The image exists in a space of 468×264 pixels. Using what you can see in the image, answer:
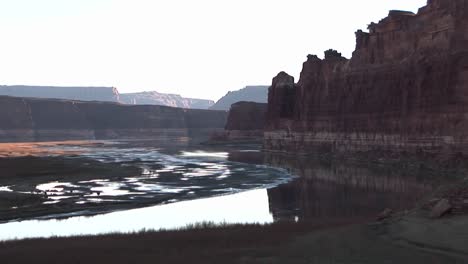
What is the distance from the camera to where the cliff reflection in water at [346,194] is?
1014 inches

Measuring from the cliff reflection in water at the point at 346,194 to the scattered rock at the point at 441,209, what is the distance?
683 cm

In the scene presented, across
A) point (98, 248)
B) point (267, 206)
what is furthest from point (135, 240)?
point (267, 206)

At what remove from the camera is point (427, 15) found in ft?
193

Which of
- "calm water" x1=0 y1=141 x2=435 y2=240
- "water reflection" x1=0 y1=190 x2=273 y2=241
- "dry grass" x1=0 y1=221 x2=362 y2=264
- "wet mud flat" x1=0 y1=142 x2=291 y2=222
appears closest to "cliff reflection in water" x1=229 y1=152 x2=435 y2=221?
"calm water" x1=0 y1=141 x2=435 y2=240

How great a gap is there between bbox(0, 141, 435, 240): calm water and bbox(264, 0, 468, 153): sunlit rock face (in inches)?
375

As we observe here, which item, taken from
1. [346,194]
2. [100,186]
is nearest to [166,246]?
[346,194]

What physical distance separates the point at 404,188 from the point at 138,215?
17.9m

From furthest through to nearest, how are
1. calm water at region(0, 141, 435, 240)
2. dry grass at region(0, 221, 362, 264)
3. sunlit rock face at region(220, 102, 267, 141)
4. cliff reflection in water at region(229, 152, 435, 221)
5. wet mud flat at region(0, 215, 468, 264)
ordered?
sunlit rock face at region(220, 102, 267, 141) < cliff reflection in water at region(229, 152, 435, 221) < calm water at region(0, 141, 435, 240) < dry grass at region(0, 221, 362, 264) < wet mud flat at region(0, 215, 468, 264)

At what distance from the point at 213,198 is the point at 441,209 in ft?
62.9

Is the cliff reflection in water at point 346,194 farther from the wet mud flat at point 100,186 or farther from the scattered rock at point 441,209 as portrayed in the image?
the scattered rock at point 441,209

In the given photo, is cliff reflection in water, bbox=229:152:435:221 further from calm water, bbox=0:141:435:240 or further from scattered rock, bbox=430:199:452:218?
scattered rock, bbox=430:199:452:218

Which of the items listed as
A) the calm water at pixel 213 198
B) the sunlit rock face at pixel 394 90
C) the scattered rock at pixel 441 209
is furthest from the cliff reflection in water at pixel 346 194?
the sunlit rock face at pixel 394 90

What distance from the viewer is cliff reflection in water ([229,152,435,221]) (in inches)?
1014

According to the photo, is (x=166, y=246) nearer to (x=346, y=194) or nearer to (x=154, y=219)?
(x=154, y=219)
